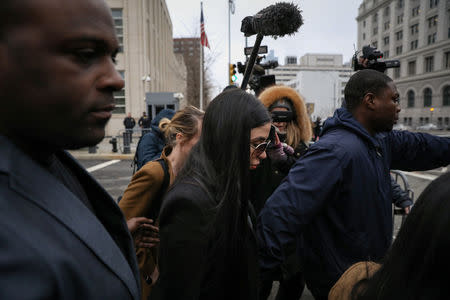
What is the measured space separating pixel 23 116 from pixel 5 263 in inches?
11.6

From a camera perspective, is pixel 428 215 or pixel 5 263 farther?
pixel 428 215

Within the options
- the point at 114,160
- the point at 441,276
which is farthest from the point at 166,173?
the point at 114,160

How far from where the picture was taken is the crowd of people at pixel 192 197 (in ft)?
1.97

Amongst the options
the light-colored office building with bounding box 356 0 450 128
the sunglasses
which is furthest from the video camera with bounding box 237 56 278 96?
the light-colored office building with bounding box 356 0 450 128

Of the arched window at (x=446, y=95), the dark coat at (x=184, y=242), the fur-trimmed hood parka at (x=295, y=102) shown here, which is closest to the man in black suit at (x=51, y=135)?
the dark coat at (x=184, y=242)

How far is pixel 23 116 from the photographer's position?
25.0 inches

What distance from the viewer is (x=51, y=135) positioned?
2.20ft

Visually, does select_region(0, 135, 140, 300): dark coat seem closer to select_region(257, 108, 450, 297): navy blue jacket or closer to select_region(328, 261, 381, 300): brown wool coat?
select_region(328, 261, 381, 300): brown wool coat

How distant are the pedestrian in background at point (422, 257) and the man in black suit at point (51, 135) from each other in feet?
2.67

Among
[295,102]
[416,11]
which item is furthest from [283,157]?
[416,11]

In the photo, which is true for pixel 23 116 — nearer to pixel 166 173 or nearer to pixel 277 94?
pixel 166 173

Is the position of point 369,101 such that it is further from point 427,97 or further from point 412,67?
point 412,67

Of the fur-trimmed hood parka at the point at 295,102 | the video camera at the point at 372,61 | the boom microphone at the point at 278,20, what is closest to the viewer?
the boom microphone at the point at 278,20

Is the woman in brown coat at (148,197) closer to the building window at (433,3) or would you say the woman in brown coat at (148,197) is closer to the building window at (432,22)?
the building window at (432,22)
